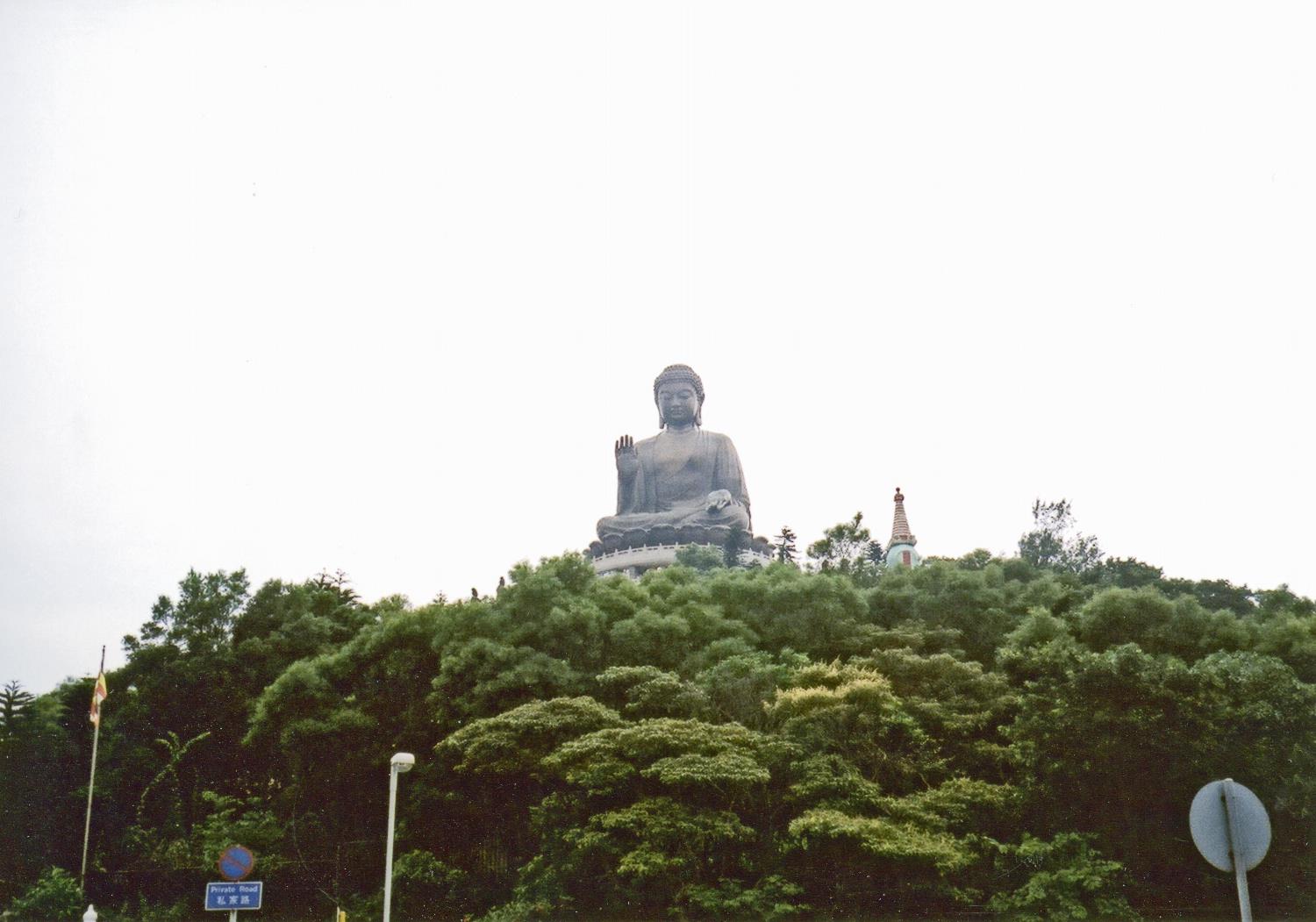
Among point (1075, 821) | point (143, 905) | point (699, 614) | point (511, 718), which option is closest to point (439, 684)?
point (511, 718)

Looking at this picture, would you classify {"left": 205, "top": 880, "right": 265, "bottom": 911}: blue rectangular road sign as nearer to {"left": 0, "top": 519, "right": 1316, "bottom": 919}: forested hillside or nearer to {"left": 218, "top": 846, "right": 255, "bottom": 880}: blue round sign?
{"left": 218, "top": 846, "right": 255, "bottom": 880}: blue round sign

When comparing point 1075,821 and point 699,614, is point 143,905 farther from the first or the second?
point 1075,821

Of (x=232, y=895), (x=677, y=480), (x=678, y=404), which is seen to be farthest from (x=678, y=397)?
(x=232, y=895)

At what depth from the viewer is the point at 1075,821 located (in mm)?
18375

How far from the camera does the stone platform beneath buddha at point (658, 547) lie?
45.7 meters

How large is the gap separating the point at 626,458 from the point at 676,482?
2440 mm

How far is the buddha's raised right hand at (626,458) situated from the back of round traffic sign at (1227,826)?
42900mm

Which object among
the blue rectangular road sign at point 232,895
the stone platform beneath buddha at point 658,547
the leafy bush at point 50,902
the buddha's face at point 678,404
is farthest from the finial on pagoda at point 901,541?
the blue rectangular road sign at point 232,895

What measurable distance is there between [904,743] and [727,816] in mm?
3880

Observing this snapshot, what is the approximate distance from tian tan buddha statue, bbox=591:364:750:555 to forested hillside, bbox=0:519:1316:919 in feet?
57.8

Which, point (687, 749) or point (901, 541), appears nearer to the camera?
point (687, 749)

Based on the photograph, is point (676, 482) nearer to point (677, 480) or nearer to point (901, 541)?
point (677, 480)

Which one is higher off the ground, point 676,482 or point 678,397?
point 678,397

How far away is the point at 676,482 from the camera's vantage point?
48500 mm
